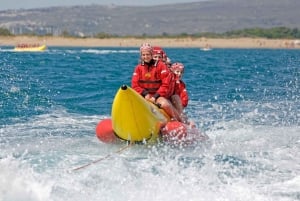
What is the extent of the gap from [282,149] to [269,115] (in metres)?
3.63

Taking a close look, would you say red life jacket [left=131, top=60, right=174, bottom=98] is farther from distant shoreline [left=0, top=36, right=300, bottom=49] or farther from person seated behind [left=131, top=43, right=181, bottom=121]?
distant shoreline [left=0, top=36, right=300, bottom=49]

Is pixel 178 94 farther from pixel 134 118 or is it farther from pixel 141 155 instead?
pixel 141 155

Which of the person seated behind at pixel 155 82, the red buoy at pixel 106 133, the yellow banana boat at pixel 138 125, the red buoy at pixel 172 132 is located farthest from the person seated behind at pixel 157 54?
the red buoy at pixel 106 133

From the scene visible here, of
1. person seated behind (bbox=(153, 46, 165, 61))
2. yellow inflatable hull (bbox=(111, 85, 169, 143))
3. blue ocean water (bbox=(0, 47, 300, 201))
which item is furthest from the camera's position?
person seated behind (bbox=(153, 46, 165, 61))

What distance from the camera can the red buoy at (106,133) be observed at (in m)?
8.95

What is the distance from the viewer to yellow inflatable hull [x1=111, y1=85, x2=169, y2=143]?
27.3 feet

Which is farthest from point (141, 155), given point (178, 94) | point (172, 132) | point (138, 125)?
point (178, 94)

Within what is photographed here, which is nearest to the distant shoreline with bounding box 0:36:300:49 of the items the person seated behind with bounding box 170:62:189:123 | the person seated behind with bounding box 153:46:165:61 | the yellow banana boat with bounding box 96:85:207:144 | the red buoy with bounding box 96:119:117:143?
the person seated behind with bounding box 170:62:189:123

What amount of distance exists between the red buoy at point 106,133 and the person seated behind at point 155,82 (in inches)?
25.3

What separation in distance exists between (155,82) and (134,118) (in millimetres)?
909

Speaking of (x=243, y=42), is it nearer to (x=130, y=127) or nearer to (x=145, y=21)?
(x=130, y=127)

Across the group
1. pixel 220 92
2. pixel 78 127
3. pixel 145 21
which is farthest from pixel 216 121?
pixel 145 21

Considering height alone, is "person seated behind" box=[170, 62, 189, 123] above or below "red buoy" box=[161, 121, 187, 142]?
above

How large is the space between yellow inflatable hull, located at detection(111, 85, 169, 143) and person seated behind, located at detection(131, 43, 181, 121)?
263 millimetres
